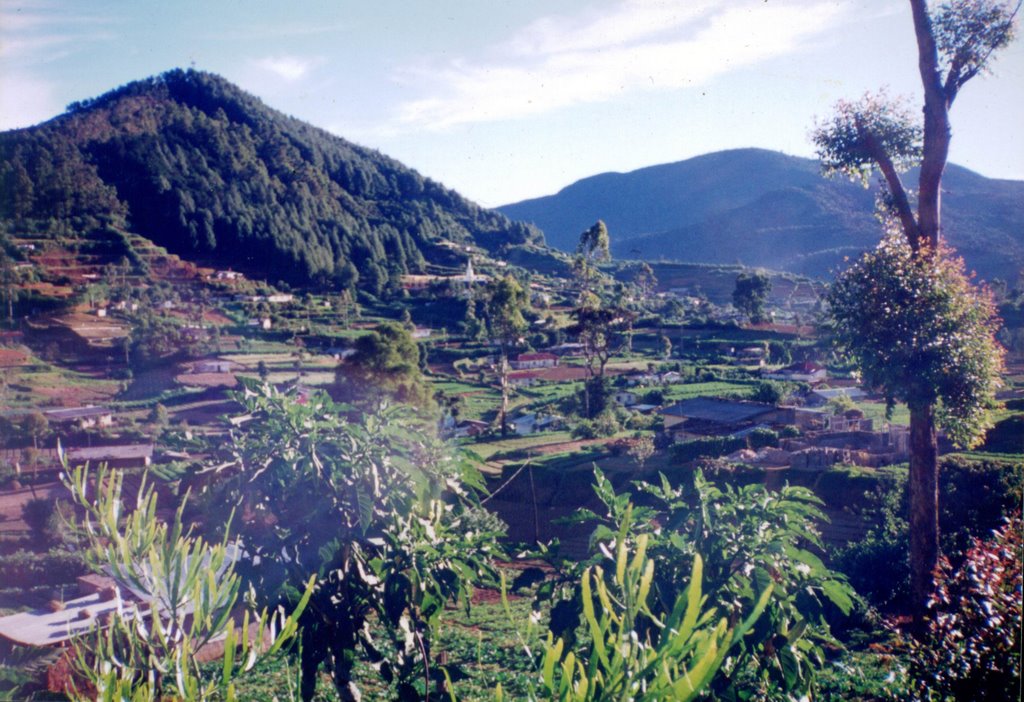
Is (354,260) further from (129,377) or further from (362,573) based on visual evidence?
(362,573)

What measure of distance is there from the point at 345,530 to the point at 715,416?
19012 millimetres

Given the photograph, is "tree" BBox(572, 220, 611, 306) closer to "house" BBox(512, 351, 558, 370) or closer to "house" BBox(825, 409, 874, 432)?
"house" BBox(512, 351, 558, 370)

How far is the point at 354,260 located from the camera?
22328 millimetres

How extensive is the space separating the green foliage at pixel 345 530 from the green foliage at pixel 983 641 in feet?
5.74

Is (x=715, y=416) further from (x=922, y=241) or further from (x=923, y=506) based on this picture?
(x=922, y=241)

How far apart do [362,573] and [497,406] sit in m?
19.6

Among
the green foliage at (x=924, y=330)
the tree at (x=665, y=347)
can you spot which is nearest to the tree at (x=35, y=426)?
the green foliage at (x=924, y=330)

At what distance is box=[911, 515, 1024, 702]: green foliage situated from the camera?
90.4 inches

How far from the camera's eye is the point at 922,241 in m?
5.71

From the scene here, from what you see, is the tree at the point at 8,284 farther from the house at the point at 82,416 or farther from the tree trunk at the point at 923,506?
the tree trunk at the point at 923,506

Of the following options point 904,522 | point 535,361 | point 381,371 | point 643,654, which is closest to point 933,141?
point 904,522

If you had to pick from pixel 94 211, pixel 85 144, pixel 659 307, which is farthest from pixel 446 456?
pixel 659 307

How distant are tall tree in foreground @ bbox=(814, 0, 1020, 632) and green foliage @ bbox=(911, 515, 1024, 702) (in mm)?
3028

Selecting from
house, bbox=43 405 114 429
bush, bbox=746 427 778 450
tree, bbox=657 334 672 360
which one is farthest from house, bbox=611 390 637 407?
house, bbox=43 405 114 429
